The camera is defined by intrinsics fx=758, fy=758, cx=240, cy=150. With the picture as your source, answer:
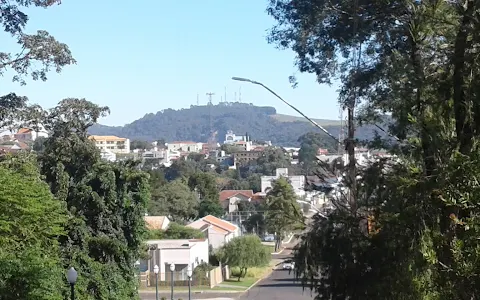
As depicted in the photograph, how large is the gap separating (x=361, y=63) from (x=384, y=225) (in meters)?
3.89

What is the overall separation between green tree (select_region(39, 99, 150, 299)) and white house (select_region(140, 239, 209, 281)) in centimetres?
2090

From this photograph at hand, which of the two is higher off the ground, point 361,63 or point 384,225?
point 361,63

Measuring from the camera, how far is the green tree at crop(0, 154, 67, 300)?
14.5m

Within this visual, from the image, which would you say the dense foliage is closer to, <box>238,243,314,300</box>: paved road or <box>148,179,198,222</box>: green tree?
<box>238,243,314,300</box>: paved road

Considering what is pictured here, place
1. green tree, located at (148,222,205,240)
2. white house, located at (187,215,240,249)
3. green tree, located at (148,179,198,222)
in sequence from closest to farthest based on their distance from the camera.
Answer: green tree, located at (148,222,205,240)
white house, located at (187,215,240,249)
green tree, located at (148,179,198,222)

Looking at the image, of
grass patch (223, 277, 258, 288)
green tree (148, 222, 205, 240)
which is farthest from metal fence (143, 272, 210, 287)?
green tree (148, 222, 205, 240)

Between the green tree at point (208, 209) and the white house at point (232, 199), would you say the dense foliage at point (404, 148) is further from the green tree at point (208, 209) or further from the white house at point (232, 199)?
the white house at point (232, 199)

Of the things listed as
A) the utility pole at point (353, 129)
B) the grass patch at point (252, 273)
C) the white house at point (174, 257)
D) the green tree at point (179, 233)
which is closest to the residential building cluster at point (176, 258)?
the white house at point (174, 257)

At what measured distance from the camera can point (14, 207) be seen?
15.7 metres

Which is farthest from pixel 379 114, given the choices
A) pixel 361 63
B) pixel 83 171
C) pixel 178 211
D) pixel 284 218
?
pixel 178 211

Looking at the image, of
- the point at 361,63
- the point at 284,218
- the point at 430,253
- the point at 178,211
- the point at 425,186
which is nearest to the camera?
the point at 430,253

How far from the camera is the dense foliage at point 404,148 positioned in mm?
6891

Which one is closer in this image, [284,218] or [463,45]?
[463,45]

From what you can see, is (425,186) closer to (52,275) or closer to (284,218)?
(284,218)
